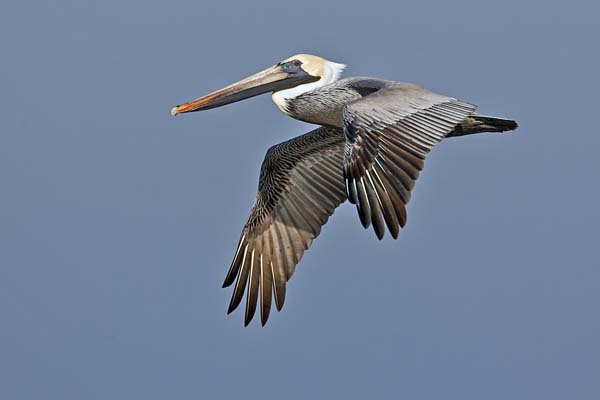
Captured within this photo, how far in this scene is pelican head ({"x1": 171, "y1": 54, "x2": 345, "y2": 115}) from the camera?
1199cm

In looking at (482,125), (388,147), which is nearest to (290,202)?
(482,125)

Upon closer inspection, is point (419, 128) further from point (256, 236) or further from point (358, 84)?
point (256, 236)

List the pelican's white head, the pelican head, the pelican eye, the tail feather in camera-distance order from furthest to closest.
Result: the pelican eye → the pelican head → the pelican's white head → the tail feather

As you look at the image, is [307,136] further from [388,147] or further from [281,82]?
[388,147]

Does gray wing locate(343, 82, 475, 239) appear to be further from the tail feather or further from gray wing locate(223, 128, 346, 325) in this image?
gray wing locate(223, 128, 346, 325)

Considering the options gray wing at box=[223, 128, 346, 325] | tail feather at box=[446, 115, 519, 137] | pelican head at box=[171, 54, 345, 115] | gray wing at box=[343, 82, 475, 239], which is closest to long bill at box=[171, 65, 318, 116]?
pelican head at box=[171, 54, 345, 115]

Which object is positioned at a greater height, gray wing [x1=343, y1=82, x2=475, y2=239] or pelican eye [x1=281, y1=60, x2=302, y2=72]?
pelican eye [x1=281, y1=60, x2=302, y2=72]

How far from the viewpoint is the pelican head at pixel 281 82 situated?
1199 cm

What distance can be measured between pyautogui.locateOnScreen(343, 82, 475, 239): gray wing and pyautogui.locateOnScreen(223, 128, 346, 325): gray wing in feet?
6.21

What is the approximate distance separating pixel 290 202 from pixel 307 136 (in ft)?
2.13

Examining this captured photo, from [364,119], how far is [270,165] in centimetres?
266

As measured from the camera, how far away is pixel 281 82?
473 inches

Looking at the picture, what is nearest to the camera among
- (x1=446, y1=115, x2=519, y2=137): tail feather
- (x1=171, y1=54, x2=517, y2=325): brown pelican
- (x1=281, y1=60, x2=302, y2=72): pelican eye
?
(x1=171, y1=54, x2=517, y2=325): brown pelican

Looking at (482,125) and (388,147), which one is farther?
(482,125)
